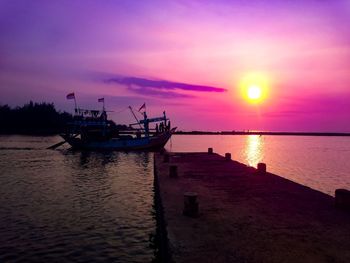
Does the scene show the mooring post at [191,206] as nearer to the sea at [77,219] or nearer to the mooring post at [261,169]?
the sea at [77,219]

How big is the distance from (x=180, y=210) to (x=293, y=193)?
238 inches

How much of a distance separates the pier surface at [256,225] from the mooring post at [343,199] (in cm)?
25

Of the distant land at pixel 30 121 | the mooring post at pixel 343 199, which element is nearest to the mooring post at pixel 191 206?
the mooring post at pixel 343 199

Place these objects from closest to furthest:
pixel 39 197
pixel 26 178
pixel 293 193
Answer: pixel 293 193, pixel 39 197, pixel 26 178

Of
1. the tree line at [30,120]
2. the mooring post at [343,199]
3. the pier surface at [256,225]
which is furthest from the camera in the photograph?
the tree line at [30,120]

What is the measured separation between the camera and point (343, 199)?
478 inches

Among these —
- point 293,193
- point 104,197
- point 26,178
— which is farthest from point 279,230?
point 26,178

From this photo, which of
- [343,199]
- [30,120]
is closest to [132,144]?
[343,199]

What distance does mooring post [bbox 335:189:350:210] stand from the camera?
1200 cm

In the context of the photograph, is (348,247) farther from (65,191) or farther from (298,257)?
(65,191)

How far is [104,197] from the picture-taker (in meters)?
19.8

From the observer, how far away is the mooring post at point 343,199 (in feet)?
39.4

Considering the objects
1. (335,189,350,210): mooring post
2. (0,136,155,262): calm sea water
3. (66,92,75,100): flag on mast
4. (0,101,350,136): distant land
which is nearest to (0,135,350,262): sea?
(0,136,155,262): calm sea water

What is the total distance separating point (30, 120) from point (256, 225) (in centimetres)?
19701
